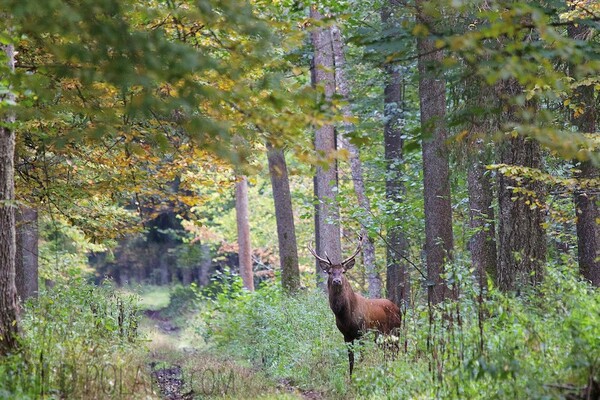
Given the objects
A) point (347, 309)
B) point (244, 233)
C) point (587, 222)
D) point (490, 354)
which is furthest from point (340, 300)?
point (244, 233)

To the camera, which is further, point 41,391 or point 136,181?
point 136,181

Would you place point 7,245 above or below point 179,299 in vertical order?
above

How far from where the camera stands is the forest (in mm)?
5785

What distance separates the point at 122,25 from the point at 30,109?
2954 mm

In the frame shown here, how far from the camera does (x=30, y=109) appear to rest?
323 inches

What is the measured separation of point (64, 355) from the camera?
7.95m

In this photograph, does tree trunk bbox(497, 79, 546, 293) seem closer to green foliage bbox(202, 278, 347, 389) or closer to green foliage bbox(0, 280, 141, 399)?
green foliage bbox(202, 278, 347, 389)

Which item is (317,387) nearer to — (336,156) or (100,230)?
(100,230)

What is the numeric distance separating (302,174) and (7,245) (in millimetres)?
3307

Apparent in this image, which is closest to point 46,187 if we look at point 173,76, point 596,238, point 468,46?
point 173,76

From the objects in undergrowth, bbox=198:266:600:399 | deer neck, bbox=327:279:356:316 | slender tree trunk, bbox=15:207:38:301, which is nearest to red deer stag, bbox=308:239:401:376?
deer neck, bbox=327:279:356:316

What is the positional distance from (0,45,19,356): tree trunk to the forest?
21mm

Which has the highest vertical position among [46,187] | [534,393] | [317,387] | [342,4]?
[342,4]

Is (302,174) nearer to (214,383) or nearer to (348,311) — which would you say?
(214,383)
